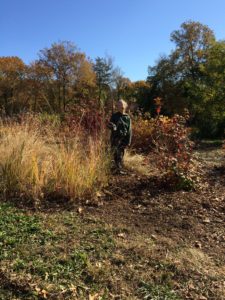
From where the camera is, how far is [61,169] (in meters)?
5.38

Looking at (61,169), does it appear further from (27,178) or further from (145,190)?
(145,190)

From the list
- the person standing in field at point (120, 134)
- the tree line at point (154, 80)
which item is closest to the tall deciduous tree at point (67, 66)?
the tree line at point (154, 80)

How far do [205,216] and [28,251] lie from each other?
2.33m

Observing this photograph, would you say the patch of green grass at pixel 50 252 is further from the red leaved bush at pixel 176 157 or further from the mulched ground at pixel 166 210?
the red leaved bush at pixel 176 157

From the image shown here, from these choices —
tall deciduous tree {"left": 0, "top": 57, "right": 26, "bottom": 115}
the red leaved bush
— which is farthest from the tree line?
the red leaved bush

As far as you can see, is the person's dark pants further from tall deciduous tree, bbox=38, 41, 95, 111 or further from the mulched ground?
tall deciduous tree, bbox=38, 41, 95, 111

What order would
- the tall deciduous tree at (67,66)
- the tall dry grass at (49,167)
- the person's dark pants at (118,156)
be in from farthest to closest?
the tall deciduous tree at (67,66), the person's dark pants at (118,156), the tall dry grass at (49,167)

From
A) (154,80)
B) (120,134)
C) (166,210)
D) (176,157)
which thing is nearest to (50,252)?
(166,210)

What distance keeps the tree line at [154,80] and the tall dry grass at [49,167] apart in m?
4.91

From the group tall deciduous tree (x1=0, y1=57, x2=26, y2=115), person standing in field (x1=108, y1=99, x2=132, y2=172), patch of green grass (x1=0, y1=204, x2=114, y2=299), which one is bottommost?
patch of green grass (x1=0, y1=204, x2=114, y2=299)

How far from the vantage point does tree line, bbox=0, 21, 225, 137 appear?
1634 cm

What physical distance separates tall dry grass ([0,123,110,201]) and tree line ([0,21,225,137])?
4912 millimetres

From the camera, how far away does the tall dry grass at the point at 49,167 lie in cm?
522

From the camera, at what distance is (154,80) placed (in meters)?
29.0
